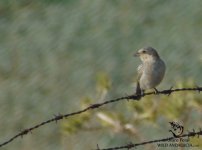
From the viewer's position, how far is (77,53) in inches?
657

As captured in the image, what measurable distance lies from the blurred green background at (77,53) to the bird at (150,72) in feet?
12.0

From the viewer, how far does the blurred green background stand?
51.6 feet

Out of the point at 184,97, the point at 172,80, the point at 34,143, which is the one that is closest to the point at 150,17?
the point at 172,80

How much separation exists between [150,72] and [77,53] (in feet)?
18.6

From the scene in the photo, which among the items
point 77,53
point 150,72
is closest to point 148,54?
point 150,72

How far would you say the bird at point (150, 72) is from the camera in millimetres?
11023

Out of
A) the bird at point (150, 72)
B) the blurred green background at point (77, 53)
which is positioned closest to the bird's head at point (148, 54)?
the bird at point (150, 72)

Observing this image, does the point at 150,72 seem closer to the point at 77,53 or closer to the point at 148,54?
the point at 148,54

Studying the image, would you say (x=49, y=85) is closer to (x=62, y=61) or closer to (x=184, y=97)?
(x=62, y=61)

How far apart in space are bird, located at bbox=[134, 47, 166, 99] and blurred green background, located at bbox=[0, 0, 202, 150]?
366 centimetres

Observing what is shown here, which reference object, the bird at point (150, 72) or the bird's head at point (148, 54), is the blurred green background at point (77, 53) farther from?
the bird at point (150, 72)

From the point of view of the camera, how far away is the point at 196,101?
34.5 ft

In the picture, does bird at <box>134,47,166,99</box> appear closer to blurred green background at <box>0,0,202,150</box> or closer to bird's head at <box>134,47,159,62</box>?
bird's head at <box>134,47,159,62</box>

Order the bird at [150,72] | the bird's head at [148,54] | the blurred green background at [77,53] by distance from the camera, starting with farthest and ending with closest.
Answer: the blurred green background at [77,53] < the bird's head at [148,54] < the bird at [150,72]
